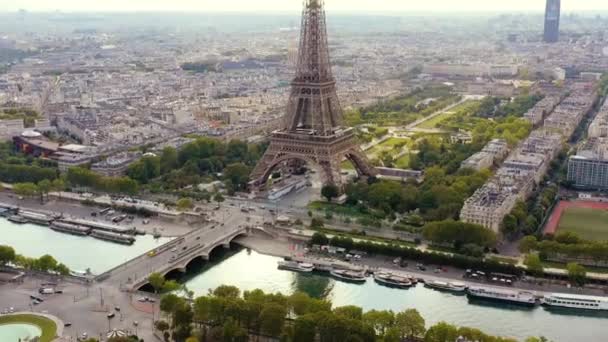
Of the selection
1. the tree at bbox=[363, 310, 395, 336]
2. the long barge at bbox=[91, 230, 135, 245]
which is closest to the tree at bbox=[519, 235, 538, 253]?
the tree at bbox=[363, 310, 395, 336]

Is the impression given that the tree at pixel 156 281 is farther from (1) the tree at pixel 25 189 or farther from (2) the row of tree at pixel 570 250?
(1) the tree at pixel 25 189

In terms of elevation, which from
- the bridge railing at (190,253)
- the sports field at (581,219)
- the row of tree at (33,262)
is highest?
the row of tree at (33,262)

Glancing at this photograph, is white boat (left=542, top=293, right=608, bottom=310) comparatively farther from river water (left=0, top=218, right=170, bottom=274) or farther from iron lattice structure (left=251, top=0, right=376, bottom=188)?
river water (left=0, top=218, right=170, bottom=274)

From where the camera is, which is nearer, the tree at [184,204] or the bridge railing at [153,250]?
the bridge railing at [153,250]

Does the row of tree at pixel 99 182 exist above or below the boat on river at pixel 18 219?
above

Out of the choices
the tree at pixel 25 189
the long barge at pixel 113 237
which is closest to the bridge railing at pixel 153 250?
the long barge at pixel 113 237

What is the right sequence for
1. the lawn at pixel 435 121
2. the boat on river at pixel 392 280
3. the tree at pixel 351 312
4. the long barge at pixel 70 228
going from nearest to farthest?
the tree at pixel 351 312 → the boat on river at pixel 392 280 → the long barge at pixel 70 228 → the lawn at pixel 435 121

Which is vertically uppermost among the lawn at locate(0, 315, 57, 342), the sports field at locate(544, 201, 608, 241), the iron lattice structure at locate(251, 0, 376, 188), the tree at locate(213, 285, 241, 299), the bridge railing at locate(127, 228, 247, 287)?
the iron lattice structure at locate(251, 0, 376, 188)
